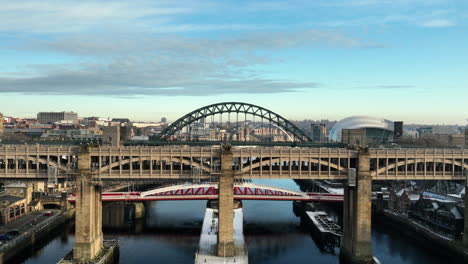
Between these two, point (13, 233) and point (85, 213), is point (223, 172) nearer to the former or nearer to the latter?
point (85, 213)

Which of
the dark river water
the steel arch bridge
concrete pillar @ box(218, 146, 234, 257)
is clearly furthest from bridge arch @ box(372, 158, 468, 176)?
the steel arch bridge

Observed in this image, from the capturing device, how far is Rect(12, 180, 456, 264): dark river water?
65.4 metres

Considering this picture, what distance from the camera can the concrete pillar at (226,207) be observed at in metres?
53.9

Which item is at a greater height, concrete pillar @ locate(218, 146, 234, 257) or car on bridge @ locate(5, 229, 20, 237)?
concrete pillar @ locate(218, 146, 234, 257)

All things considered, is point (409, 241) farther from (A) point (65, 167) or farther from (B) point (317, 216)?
(A) point (65, 167)

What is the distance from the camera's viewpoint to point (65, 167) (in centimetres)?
5919

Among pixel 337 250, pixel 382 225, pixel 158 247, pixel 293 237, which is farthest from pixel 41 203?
pixel 382 225

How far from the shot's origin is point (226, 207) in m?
54.6

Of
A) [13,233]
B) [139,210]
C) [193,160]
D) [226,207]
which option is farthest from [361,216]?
[139,210]

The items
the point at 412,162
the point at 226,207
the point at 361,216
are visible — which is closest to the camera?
the point at 226,207

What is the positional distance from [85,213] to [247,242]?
99.6ft

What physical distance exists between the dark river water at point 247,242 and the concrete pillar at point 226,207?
12.5 m

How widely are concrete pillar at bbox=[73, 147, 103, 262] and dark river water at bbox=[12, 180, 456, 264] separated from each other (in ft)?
32.3

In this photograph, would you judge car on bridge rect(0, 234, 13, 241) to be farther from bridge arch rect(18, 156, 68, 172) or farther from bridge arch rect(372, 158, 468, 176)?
bridge arch rect(372, 158, 468, 176)
